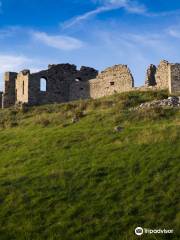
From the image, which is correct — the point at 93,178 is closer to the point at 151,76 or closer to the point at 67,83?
the point at 151,76

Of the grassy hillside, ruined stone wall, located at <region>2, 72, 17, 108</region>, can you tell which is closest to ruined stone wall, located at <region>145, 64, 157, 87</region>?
the grassy hillside

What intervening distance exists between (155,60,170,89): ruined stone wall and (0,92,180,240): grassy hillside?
1083 cm

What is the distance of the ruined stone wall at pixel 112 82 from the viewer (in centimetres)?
4688

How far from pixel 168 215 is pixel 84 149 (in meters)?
8.78

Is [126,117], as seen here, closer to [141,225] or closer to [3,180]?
[3,180]

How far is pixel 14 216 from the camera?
1867cm

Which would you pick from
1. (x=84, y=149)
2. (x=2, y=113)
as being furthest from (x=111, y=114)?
(x=2, y=113)

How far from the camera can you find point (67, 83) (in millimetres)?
53219

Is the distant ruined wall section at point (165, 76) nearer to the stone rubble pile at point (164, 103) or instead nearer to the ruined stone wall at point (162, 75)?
the ruined stone wall at point (162, 75)

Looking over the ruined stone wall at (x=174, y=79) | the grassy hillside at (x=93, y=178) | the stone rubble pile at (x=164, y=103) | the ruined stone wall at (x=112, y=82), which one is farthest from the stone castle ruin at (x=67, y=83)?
the grassy hillside at (x=93, y=178)

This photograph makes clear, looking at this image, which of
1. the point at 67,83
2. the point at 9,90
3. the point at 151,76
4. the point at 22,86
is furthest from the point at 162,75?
the point at 9,90

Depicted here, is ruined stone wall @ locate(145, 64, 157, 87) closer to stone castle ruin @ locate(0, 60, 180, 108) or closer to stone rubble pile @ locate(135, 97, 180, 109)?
stone castle ruin @ locate(0, 60, 180, 108)

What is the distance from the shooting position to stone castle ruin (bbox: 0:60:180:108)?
46.9m

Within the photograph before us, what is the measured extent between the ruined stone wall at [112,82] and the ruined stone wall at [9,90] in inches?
367
